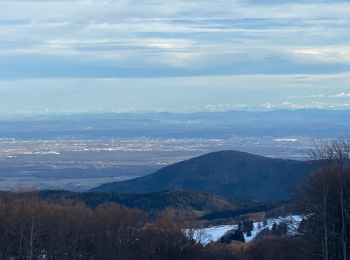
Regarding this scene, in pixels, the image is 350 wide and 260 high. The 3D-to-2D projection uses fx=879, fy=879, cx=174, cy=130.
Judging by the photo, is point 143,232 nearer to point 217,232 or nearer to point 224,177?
point 217,232

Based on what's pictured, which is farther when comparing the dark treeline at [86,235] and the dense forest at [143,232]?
the dark treeline at [86,235]

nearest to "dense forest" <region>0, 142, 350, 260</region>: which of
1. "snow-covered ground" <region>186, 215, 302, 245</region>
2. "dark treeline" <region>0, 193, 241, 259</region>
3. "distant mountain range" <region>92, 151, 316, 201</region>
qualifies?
"dark treeline" <region>0, 193, 241, 259</region>

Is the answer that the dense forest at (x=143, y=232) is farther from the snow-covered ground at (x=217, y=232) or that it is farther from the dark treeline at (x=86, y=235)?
the snow-covered ground at (x=217, y=232)

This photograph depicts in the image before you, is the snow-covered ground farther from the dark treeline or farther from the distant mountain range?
the distant mountain range

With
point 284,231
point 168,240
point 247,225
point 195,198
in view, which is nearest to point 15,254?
point 168,240

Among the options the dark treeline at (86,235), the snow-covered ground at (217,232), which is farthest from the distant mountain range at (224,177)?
the dark treeline at (86,235)

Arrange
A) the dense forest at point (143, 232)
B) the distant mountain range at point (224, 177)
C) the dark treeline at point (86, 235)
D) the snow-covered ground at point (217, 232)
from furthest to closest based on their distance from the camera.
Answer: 1. the distant mountain range at point (224, 177)
2. the snow-covered ground at point (217, 232)
3. the dark treeline at point (86, 235)
4. the dense forest at point (143, 232)

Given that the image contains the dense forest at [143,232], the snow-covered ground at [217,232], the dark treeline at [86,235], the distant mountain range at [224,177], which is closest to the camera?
the dense forest at [143,232]

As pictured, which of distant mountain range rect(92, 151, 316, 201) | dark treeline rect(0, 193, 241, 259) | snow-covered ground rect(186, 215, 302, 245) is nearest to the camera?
dark treeline rect(0, 193, 241, 259)
